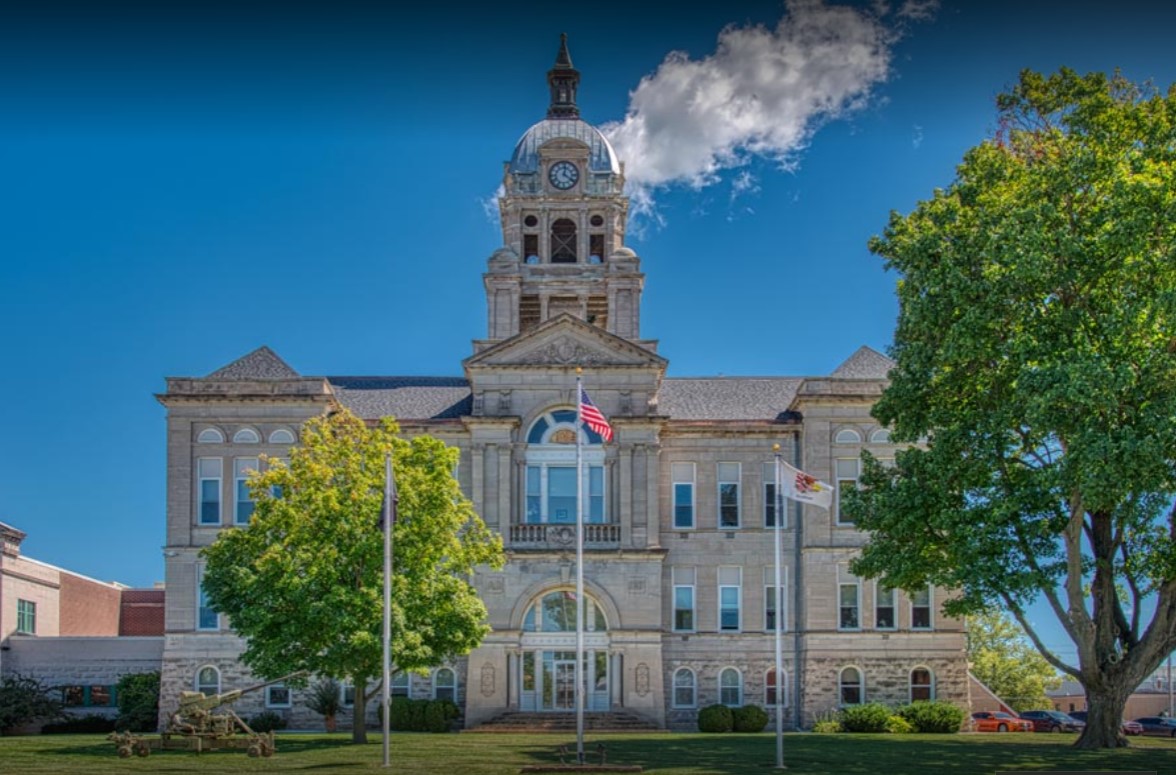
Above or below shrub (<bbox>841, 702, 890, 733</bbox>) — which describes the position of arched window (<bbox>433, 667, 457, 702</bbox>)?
above

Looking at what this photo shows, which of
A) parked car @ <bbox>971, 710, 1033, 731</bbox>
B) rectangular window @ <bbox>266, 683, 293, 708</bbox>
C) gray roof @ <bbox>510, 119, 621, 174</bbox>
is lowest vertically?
parked car @ <bbox>971, 710, 1033, 731</bbox>

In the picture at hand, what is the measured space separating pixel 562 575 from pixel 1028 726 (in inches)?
793

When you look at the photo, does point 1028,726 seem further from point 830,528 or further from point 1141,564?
point 1141,564

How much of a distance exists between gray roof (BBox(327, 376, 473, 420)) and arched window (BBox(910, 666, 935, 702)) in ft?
66.7

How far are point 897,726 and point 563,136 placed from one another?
3201cm

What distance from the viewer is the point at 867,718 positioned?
58469mm

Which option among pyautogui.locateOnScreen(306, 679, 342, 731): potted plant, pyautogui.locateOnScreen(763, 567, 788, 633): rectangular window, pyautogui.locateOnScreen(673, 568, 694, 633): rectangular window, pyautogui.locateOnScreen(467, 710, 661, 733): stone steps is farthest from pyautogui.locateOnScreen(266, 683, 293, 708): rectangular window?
pyautogui.locateOnScreen(763, 567, 788, 633): rectangular window

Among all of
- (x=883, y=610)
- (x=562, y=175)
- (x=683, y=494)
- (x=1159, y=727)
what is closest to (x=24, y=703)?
(x=683, y=494)

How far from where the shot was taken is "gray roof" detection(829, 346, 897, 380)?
64188 millimetres

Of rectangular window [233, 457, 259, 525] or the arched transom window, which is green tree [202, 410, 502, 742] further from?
the arched transom window

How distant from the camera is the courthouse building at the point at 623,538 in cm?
6188

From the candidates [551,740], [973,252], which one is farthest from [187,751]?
[973,252]

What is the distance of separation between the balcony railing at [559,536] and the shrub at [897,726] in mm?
12020

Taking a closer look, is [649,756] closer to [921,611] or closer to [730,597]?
[730,597]
